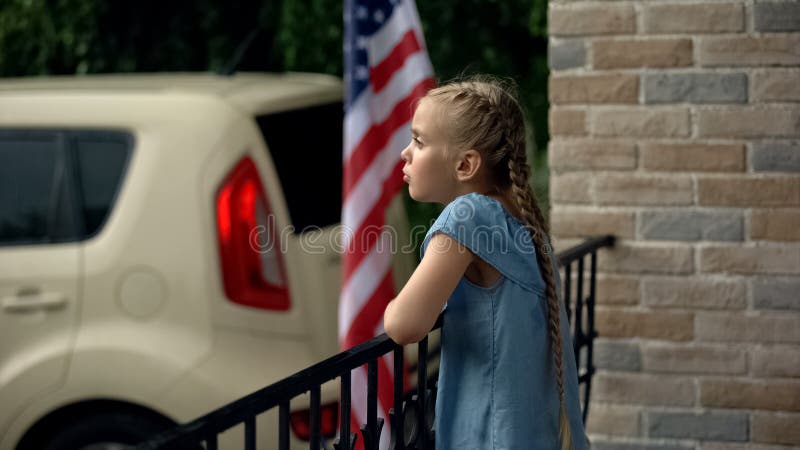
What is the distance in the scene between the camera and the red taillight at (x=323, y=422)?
13.1 ft

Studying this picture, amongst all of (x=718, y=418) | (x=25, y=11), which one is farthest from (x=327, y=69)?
(x=718, y=418)

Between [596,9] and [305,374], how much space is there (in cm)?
193

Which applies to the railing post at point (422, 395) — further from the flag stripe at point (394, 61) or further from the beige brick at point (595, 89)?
the flag stripe at point (394, 61)

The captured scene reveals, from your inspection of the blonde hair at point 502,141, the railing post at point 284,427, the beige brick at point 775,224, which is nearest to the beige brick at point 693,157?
the beige brick at point 775,224

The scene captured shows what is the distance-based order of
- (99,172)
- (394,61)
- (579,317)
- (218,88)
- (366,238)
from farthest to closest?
(218,88)
(99,172)
(394,61)
(366,238)
(579,317)

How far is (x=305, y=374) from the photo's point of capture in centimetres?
207

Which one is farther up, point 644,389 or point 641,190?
point 641,190

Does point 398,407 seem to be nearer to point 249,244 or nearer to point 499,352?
point 499,352

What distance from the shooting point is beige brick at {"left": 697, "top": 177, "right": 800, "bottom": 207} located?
11.5 ft

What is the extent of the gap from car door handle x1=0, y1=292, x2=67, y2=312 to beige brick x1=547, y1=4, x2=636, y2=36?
181cm

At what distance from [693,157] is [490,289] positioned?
4.95ft

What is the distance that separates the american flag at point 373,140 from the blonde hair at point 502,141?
1513 millimetres

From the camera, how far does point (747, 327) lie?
3.54 metres

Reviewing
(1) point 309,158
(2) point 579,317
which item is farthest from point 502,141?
(1) point 309,158
